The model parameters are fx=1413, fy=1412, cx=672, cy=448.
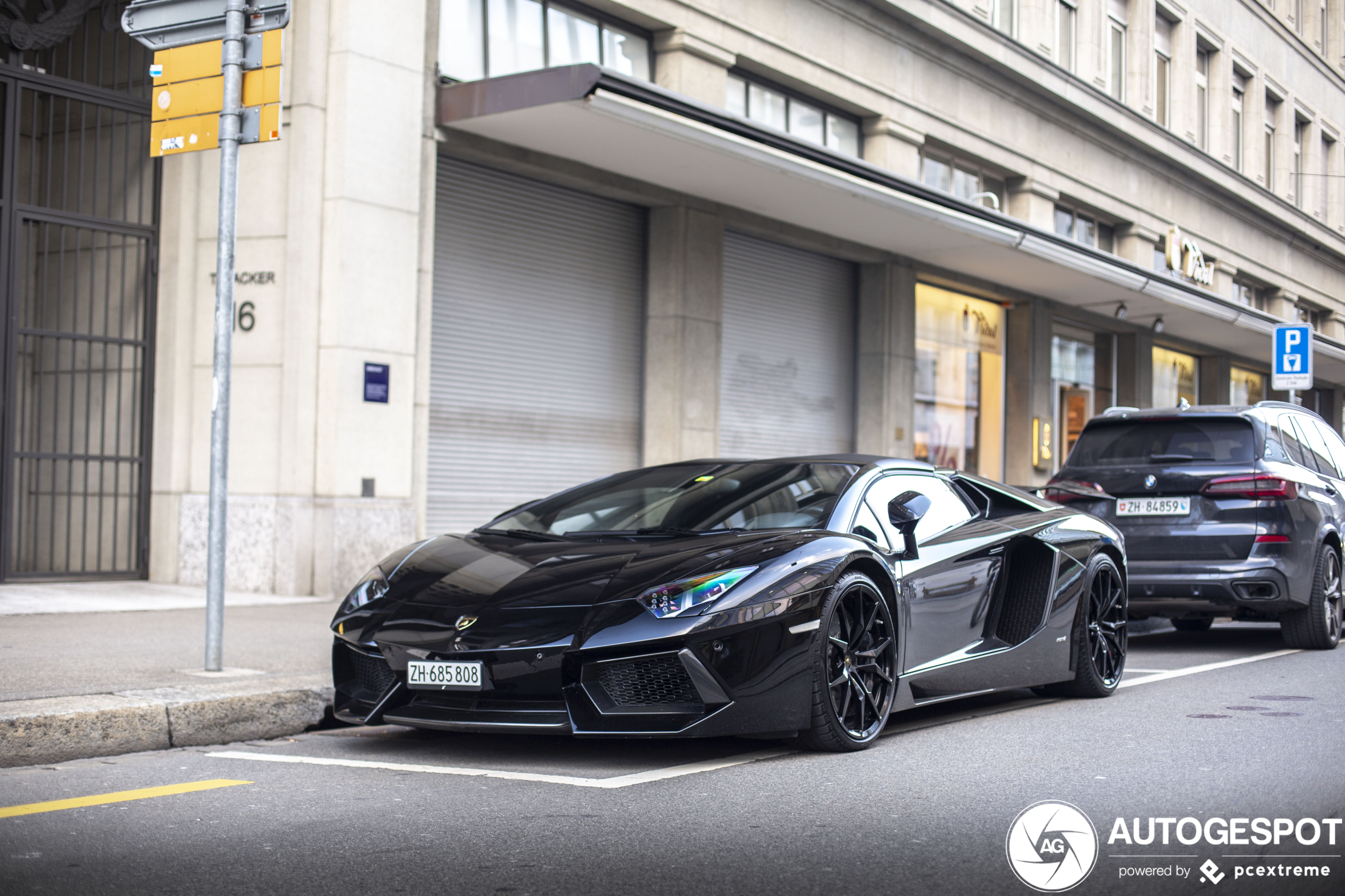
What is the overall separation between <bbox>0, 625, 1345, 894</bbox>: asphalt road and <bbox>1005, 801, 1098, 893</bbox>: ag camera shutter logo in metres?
0.04

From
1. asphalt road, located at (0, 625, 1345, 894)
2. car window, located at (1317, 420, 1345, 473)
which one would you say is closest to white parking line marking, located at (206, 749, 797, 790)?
asphalt road, located at (0, 625, 1345, 894)

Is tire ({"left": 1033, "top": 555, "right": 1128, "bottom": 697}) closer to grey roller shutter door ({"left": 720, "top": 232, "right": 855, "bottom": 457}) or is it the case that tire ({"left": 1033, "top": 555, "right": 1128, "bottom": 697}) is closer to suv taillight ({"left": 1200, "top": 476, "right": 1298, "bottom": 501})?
suv taillight ({"left": 1200, "top": 476, "right": 1298, "bottom": 501})

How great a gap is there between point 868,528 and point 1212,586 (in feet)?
14.8

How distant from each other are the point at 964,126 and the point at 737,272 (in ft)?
18.0

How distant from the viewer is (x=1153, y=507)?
388 inches

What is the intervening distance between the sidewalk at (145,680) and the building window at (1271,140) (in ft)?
97.0

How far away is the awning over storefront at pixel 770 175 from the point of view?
1174 cm

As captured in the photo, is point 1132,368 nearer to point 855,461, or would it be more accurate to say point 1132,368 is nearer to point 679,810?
point 855,461

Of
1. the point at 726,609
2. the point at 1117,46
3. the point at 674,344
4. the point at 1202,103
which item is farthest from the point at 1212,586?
the point at 1202,103

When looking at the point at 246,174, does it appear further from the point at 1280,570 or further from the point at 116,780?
the point at 1280,570

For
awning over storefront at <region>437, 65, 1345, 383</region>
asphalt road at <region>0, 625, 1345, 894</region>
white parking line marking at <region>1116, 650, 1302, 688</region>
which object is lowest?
white parking line marking at <region>1116, 650, 1302, 688</region>

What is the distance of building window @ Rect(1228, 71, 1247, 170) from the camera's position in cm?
3091

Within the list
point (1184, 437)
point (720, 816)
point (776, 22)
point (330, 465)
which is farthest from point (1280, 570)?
point (776, 22)

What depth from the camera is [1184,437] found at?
9.91 m
